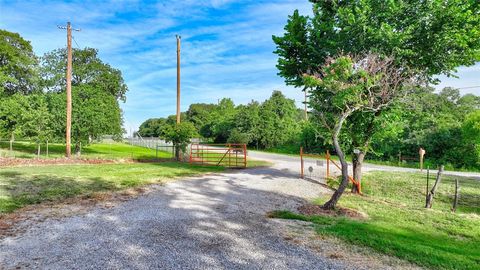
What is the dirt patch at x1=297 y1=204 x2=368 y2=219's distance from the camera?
9355mm

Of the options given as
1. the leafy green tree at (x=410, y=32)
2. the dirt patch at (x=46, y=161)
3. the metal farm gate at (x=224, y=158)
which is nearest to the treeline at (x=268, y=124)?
the metal farm gate at (x=224, y=158)

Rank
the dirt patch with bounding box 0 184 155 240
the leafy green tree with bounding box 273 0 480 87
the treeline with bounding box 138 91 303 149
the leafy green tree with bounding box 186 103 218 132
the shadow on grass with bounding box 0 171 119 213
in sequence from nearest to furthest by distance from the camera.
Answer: the dirt patch with bounding box 0 184 155 240
the shadow on grass with bounding box 0 171 119 213
the leafy green tree with bounding box 273 0 480 87
the treeline with bounding box 138 91 303 149
the leafy green tree with bounding box 186 103 218 132

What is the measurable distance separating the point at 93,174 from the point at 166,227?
32.7ft

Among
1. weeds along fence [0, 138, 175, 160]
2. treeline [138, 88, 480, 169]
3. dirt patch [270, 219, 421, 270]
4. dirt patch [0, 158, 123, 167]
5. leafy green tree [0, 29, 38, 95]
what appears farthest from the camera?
leafy green tree [0, 29, 38, 95]

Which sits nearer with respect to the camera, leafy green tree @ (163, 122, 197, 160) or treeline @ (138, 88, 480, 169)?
treeline @ (138, 88, 480, 169)

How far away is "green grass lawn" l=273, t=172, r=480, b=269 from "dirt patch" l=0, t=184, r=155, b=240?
514cm

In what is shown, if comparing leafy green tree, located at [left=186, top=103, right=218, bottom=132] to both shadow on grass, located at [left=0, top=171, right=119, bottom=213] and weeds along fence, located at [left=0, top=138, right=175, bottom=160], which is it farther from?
shadow on grass, located at [left=0, top=171, right=119, bottom=213]

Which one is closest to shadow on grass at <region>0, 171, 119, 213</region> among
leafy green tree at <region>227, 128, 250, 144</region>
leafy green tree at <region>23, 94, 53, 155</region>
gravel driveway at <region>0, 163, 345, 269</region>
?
gravel driveway at <region>0, 163, 345, 269</region>

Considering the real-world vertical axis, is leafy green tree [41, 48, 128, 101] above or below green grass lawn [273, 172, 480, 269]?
above

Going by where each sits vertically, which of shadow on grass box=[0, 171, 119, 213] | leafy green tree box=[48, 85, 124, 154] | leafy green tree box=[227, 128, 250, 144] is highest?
leafy green tree box=[48, 85, 124, 154]

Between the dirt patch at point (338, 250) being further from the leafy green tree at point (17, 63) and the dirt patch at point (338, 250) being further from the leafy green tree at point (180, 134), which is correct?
the leafy green tree at point (17, 63)

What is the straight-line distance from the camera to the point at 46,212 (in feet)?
27.3

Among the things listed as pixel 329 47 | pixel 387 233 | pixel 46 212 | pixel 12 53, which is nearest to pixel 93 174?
pixel 46 212

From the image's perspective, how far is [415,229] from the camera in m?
8.16
